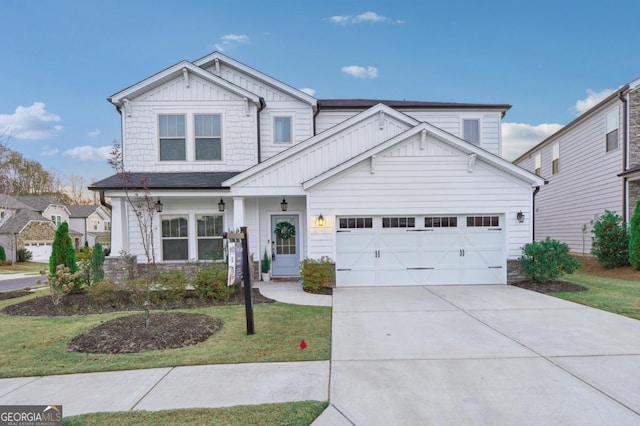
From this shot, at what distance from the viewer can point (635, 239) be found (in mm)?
11125

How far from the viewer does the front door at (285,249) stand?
11.5 metres

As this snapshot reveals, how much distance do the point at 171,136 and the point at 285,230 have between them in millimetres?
5154

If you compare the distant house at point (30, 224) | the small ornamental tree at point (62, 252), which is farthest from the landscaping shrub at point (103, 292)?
the distant house at point (30, 224)

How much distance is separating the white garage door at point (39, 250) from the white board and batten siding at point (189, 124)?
26299mm

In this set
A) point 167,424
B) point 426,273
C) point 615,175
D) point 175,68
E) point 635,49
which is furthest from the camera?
point 635,49

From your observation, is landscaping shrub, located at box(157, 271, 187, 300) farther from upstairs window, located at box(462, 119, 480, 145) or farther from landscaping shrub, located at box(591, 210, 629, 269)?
landscaping shrub, located at box(591, 210, 629, 269)

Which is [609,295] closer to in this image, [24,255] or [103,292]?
[103,292]

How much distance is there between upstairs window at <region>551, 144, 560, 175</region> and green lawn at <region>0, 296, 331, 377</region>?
57.9ft

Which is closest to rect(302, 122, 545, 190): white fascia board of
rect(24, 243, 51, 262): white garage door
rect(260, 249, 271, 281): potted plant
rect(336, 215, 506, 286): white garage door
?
rect(336, 215, 506, 286): white garage door

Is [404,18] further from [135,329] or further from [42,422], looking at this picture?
[42,422]

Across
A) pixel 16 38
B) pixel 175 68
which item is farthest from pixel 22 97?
pixel 175 68

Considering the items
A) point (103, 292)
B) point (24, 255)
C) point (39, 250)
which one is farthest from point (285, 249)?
point (39, 250)

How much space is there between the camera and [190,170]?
11438mm

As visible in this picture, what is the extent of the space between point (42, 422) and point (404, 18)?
16.7 meters
